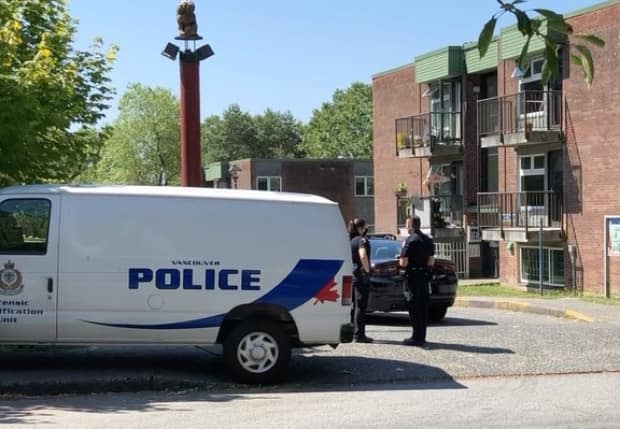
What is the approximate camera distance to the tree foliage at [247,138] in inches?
3816

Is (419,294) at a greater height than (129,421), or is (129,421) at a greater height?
(419,294)

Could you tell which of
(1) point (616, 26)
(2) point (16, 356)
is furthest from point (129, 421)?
(1) point (616, 26)

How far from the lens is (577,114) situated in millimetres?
23344

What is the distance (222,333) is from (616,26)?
16880mm

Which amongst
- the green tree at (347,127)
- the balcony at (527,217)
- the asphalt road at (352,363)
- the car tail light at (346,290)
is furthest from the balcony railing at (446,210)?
the green tree at (347,127)

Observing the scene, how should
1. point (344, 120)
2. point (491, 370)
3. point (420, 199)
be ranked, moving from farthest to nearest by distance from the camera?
1. point (344, 120)
2. point (420, 199)
3. point (491, 370)

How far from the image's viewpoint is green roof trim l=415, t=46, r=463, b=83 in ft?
99.0

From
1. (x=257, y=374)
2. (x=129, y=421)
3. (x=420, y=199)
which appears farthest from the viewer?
(x=420, y=199)

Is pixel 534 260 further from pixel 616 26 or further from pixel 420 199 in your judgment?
pixel 616 26

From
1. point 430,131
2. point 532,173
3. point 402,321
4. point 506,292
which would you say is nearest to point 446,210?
point 430,131

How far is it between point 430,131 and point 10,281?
2377 centimetres

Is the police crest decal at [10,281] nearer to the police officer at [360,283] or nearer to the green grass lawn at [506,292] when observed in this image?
the police officer at [360,283]

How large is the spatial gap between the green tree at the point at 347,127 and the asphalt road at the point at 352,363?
74059mm

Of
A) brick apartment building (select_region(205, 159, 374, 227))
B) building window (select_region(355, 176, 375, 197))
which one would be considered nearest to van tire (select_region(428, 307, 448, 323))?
brick apartment building (select_region(205, 159, 374, 227))
